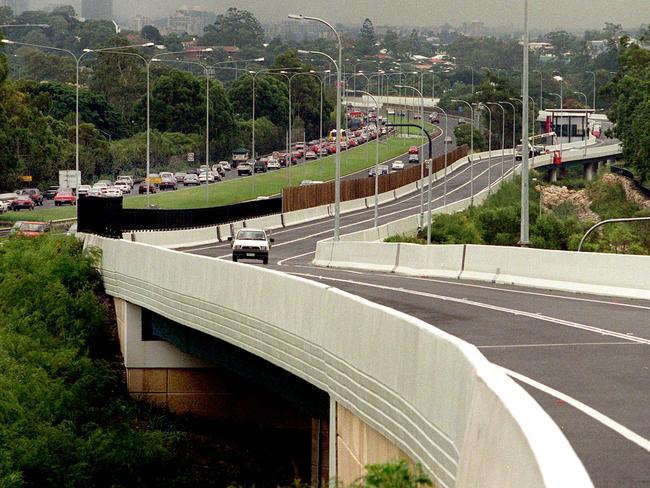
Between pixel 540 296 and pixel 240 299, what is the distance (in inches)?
327

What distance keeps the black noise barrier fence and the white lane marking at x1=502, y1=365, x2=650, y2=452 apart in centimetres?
3666

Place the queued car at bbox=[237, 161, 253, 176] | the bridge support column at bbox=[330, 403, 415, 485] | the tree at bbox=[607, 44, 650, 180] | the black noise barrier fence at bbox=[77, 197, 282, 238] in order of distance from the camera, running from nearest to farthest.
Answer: the bridge support column at bbox=[330, 403, 415, 485], the black noise barrier fence at bbox=[77, 197, 282, 238], the tree at bbox=[607, 44, 650, 180], the queued car at bbox=[237, 161, 253, 176]

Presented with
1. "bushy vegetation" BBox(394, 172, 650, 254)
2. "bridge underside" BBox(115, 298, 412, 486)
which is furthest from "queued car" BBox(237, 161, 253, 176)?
"bridge underside" BBox(115, 298, 412, 486)

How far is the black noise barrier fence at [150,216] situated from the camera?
52.8 meters

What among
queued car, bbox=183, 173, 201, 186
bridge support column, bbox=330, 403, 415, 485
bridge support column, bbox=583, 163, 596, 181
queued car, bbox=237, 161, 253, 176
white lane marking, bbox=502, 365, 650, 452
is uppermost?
white lane marking, bbox=502, 365, 650, 452

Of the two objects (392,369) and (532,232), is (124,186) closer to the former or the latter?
(532,232)

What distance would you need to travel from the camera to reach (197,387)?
30.4 meters

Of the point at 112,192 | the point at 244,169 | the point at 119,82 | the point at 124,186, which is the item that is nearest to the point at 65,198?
the point at 112,192

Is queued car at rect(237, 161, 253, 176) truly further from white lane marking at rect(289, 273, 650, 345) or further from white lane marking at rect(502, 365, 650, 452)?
white lane marking at rect(502, 365, 650, 452)

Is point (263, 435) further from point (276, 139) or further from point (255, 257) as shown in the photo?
point (276, 139)

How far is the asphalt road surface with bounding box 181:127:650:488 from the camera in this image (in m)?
12.3

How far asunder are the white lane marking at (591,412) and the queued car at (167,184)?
365ft

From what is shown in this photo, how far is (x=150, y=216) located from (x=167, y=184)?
192 ft

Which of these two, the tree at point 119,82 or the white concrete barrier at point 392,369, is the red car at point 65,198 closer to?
the tree at point 119,82
